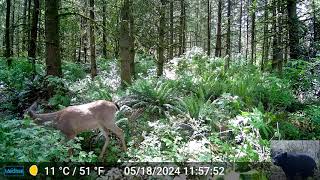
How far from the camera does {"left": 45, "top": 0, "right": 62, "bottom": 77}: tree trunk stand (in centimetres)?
1005

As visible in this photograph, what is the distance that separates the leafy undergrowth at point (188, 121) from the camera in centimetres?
598

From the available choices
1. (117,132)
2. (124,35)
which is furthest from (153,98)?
(124,35)

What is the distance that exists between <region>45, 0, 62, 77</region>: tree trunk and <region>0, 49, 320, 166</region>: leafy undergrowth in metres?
0.60

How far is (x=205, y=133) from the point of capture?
770cm

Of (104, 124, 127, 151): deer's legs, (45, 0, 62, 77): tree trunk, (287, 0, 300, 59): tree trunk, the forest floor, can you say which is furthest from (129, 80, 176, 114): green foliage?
(287, 0, 300, 59): tree trunk

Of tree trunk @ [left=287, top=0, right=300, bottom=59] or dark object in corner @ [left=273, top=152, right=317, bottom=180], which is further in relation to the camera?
tree trunk @ [left=287, top=0, right=300, bottom=59]

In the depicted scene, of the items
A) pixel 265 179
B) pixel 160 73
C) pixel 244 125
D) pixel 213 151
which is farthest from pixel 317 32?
pixel 265 179

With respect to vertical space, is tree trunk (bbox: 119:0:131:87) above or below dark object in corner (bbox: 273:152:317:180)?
above

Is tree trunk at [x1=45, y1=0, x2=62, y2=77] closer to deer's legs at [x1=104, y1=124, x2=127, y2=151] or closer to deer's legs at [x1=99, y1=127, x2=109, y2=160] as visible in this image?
deer's legs at [x1=99, y1=127, x2=109, y2=160]

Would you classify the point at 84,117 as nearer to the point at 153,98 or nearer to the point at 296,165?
the point at 153,98

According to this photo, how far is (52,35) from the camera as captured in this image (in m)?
10.1

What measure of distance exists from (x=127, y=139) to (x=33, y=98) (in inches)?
139

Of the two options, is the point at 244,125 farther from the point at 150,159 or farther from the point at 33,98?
the point at 33,98

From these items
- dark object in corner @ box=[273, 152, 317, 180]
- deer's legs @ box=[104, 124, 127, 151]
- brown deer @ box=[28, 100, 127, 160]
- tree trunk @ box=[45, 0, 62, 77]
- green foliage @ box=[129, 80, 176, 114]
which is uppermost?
tree trunk @ box=[45, 0, 62, 77]
